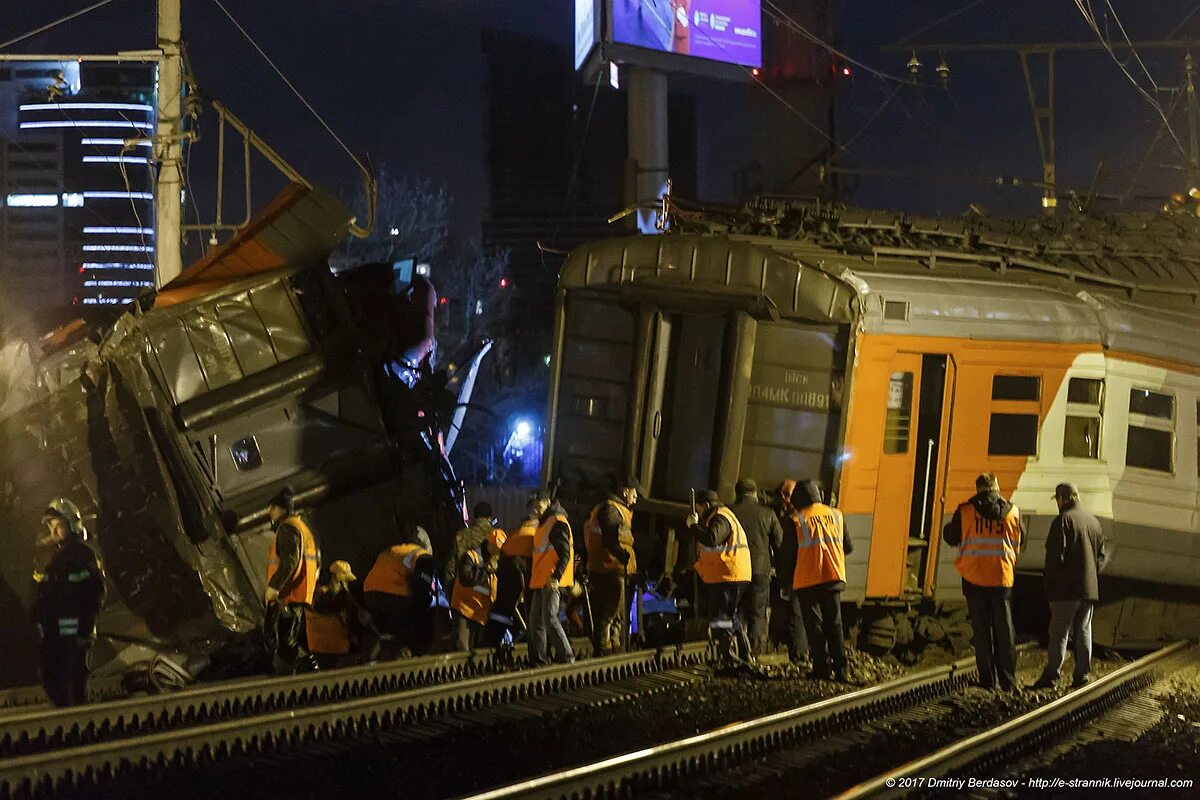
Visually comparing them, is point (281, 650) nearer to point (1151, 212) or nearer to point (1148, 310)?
point (1148, 310)

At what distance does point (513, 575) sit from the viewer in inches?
455

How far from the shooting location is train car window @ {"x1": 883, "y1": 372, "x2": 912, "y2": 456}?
10.9m

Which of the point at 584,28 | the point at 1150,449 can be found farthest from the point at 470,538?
the point at 584,28

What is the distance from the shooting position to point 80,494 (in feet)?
37.8

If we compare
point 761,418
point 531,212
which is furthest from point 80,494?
point 531,212

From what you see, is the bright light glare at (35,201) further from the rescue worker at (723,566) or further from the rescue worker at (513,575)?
the rescue worker at (723,566)

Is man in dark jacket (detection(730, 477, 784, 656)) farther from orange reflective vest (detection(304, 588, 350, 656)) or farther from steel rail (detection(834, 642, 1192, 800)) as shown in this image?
orange reflective vest (detection(304, 588, 350, 656))

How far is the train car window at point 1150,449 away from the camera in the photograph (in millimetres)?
11828

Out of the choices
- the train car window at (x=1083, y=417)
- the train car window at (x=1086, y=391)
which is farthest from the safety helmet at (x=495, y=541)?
the train car window at (x=1086, y=391)

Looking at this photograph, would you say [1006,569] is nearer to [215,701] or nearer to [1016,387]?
[1016,387]

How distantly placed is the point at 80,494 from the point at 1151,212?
13.4m

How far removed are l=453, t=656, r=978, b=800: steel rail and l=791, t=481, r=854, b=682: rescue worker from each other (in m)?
0.60

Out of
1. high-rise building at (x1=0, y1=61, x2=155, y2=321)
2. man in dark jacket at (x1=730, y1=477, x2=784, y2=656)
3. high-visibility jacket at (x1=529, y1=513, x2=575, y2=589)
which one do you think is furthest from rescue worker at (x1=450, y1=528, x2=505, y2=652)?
high-rise building at (x1=0, y1=61, x2=155, y2=321)

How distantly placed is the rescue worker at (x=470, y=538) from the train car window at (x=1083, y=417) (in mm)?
5016
